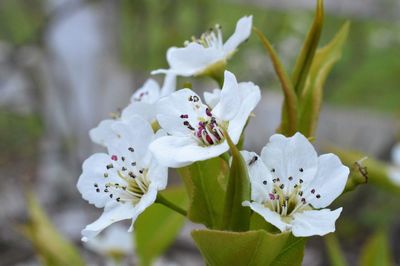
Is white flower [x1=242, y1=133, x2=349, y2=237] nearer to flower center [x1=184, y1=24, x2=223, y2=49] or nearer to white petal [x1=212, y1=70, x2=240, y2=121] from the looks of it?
white petal [x1=212, y1=70, x2=240, y2=121]

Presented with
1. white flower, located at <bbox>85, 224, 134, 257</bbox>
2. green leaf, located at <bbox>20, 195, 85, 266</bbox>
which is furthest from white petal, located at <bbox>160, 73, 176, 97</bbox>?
white flower, located at <bbox>85, 224, 134, 257</bbox>

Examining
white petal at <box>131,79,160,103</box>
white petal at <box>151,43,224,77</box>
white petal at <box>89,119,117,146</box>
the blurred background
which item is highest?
white petal at <box>151,43,224,77</box>

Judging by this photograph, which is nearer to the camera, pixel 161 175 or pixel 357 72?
pixel 161 175

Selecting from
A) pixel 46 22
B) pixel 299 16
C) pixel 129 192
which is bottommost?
pixel 299 16

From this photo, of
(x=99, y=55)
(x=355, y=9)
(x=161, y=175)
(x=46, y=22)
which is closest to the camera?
(x=161, y=175)

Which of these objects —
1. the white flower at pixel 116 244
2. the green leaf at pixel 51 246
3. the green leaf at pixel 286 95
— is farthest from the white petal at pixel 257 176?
the white flower at pixel 116 244

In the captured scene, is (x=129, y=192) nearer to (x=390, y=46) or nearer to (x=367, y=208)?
(x=367, y=208)

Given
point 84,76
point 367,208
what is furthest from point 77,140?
point 367,208
